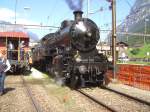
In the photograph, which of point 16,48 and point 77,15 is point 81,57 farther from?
point 16,48

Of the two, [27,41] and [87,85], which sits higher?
[27,41]

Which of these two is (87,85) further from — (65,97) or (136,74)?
(65,97)

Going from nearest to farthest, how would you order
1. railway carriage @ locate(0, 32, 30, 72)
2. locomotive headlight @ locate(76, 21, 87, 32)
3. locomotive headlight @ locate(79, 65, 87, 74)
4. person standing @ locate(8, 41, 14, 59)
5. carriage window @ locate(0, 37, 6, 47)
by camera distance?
1. locomotive headlight @ locate(79, 65, 87, 74)
2. locomotive headlight @ locate(76, 21, 87, 32)
3. railway carriage @ locate(0, 32, 30, 72)
4. person standing @ locate(8, 41, 14, 59)
5. carriage window @ locate(0, 37, 6, 47)

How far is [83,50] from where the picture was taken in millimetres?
16141

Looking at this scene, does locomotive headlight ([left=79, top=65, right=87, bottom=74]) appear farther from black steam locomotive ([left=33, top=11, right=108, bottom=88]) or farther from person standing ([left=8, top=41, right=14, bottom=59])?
person standing ([left=8, top=41, right=14, bottom=59])

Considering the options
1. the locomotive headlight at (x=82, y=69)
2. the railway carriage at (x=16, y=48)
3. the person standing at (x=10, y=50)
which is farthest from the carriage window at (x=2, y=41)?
the locomotive headlight at (x=82, y=69)

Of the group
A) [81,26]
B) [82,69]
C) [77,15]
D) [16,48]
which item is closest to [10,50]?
[16,48]

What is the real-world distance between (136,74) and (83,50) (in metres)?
3.11

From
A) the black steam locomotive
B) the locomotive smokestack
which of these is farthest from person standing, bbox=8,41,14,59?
the locomotive smokestack

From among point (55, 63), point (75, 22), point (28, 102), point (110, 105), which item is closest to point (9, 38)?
point (55, 63)

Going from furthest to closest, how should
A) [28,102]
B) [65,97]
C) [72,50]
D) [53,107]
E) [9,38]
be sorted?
[9,38] → [72,50] → [65,97] → [28,102] → [53,107]

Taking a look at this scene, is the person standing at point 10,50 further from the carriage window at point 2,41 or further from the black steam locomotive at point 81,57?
the black steam locomotive at point 81,57

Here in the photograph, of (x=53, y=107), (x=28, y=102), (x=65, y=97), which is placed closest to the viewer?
(x=53, y=107)

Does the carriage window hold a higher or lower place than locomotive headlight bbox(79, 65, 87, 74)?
higher
